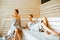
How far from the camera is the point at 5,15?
7348mm

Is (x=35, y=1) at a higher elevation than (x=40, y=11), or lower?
higher

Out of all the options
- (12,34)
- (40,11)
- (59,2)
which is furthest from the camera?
(40,11)

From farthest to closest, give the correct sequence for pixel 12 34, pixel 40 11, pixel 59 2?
1. pixel 40 11
2. pixel 12 34
3. pixel 59 2

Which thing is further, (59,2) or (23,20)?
(23,20)

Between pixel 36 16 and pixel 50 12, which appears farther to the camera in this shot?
pixel 36 16

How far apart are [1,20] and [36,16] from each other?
5.75 feet

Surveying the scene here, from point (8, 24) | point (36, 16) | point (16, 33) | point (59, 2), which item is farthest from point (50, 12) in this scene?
point (8, 24)

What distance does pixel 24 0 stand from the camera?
7.54 m

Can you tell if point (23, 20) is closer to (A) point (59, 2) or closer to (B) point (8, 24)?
(B) point (8, 24)

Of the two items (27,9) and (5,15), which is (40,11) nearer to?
(27,9)

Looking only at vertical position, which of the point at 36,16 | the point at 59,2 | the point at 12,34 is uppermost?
the point at 59,2

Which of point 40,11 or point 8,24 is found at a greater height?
point 40,11

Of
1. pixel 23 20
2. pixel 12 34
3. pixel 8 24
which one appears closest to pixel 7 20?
pixel 8 24

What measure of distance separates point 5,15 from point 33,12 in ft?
4.61
